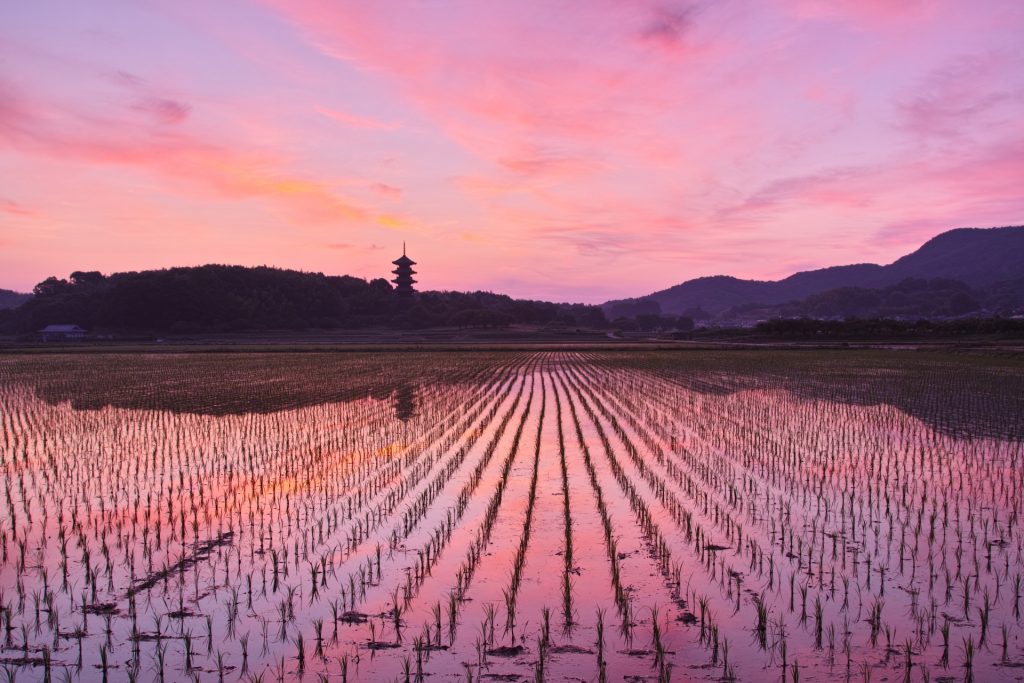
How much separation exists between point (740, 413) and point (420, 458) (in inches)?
335

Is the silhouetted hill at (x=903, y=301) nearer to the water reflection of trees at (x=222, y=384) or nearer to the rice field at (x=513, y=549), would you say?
the water reflection of trees at (x=222, y=384)

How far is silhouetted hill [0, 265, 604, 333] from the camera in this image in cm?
8069

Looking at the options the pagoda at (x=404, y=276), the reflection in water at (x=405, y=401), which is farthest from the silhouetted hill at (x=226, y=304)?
the reflection in water at (x=405, y=401)

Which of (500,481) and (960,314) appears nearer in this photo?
(500,481)

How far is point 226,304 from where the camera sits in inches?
3346

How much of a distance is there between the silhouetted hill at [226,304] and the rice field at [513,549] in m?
73.0

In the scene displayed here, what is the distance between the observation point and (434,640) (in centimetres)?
432

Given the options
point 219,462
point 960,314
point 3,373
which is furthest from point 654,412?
point 960,314

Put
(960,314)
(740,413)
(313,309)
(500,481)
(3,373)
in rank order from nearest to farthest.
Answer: (500,481)
(740,413)
(3,373)
(313,309)
(960,314)

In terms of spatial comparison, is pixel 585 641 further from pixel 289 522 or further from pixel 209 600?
pixel 289 522

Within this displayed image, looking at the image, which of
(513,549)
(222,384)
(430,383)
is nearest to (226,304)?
(222,384)

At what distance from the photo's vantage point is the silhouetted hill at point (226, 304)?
80.7 meters

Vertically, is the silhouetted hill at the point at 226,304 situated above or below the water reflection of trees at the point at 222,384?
above

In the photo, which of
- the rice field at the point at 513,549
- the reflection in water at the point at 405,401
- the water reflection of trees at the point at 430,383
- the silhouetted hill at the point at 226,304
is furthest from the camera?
the silhouetted hill at the point at 226,304
